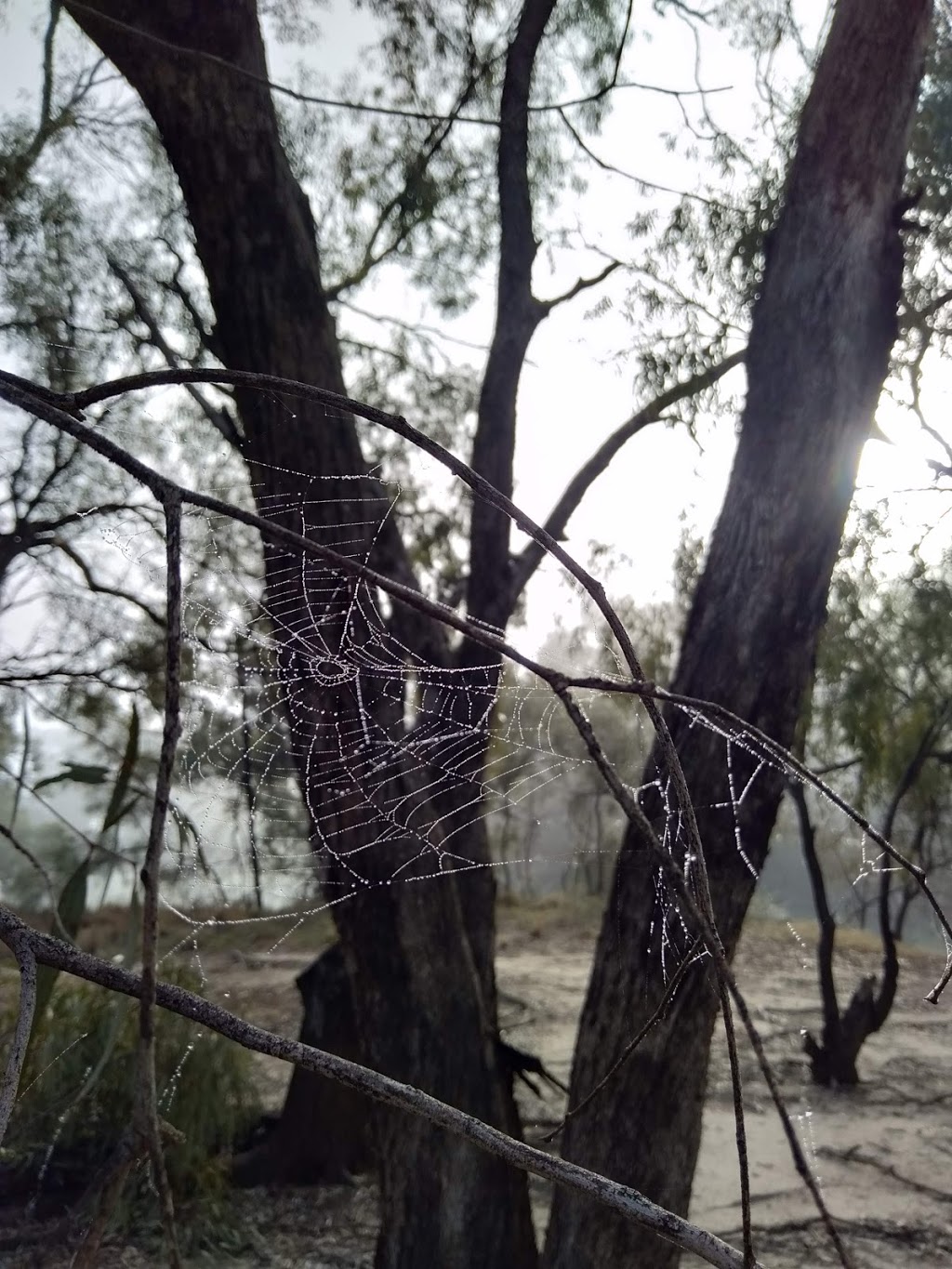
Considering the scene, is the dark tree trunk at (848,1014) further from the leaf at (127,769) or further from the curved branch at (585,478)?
the leaf at (127,769)

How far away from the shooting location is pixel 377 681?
2266 millimetres

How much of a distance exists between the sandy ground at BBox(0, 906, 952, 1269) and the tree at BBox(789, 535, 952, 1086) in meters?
0.40

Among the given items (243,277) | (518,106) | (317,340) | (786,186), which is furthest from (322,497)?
(518,106)

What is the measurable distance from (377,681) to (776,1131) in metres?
3.40

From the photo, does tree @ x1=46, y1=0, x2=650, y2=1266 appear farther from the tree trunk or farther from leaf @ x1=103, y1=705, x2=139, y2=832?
leaf @ x1=103, y1=705, x2=139, y2=832

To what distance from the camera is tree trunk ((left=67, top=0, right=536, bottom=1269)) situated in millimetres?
2398

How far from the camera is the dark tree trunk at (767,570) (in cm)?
216

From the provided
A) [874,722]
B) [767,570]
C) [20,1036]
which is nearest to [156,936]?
[20,1036]

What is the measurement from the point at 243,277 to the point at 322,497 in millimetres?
635

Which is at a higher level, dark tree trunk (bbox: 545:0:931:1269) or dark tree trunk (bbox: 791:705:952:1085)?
dark tree trunk (bbox: 545:0:931:1269)

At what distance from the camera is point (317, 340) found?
261 cm

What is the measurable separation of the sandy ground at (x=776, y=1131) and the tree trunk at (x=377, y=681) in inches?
33.8

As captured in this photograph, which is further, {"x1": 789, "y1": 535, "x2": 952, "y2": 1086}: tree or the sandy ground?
{"x1": 789, "y1": 535, "x2": 952, "y2": 1086}: tree

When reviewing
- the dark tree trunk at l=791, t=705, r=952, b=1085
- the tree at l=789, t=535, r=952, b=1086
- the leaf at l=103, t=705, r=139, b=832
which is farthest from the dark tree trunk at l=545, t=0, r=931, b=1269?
the dark tree trunk at l=791, t=705, r=952, b=1085
